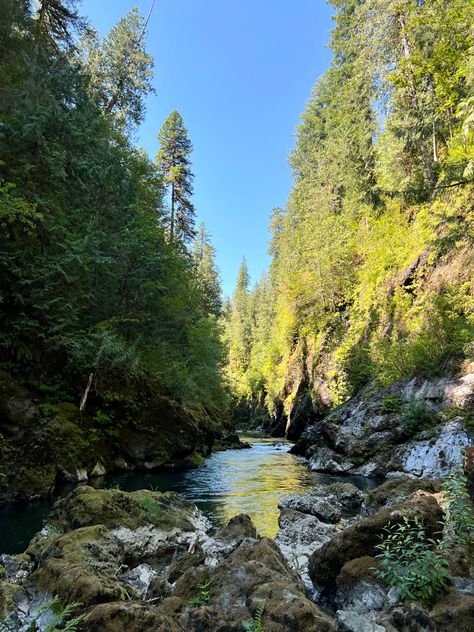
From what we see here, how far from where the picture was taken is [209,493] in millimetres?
12086

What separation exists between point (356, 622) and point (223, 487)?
32.5ft

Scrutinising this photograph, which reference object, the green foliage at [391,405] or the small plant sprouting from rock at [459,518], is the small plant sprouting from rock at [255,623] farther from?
the green foliage at [391,405]

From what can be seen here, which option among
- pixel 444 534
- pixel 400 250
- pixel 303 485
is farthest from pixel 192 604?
pixel 400 250

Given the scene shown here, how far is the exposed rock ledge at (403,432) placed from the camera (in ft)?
39.5

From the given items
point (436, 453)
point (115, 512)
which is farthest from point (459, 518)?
point (436, 453)

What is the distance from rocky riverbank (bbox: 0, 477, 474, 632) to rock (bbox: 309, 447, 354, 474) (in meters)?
7.87

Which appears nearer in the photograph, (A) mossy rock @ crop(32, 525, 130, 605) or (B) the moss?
(A) mossy rock @ crop(32, 525, 130, 605)

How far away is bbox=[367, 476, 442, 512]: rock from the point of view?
729 centimetres

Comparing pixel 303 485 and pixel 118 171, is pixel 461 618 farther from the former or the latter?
pixel 118 171

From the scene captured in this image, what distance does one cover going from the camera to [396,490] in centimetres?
741

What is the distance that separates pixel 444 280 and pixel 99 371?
1508 cm

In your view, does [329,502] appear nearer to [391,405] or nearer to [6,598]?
[6,598]

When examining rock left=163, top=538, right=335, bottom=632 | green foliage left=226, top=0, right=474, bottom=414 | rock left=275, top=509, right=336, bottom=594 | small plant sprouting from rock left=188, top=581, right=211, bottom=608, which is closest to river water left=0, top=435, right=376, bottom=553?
rock left=275, top=509, right=336, bottom=594

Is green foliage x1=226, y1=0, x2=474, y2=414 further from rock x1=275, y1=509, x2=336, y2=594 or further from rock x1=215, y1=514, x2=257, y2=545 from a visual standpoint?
rock x1=215, y1=514, x2=257, y2=545
